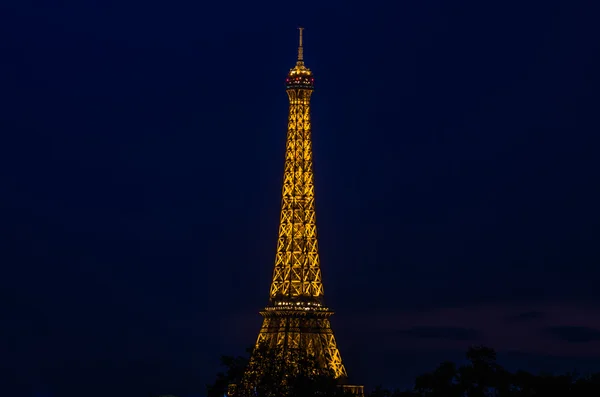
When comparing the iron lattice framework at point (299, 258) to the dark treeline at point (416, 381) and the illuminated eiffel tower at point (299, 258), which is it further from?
the dark treeline at point (416, 381)

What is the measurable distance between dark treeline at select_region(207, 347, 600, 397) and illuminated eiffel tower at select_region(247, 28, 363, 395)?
4962cm

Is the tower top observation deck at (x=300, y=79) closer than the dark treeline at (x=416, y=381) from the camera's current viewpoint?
No

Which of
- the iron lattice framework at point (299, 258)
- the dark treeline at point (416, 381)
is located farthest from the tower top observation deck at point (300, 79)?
the dark treeline at point (416, 381)

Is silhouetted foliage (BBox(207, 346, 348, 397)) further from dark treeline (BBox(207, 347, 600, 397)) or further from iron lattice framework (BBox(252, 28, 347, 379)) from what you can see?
→ iron lattice framework (BBox(252, 28, 347, 379))

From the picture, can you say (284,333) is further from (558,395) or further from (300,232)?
(558,395)

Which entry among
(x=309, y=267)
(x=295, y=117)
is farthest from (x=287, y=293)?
(x=295, y=117)

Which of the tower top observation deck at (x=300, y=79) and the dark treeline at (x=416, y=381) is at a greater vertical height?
the tower top observation deck at (x=300, y=79)

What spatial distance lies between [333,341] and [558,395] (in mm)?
54590

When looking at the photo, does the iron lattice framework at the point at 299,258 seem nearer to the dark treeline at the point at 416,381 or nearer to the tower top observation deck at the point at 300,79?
the tower top observation deck at the point at 300,79

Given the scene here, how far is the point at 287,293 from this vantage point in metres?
164

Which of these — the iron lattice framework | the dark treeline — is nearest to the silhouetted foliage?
the dark treeline

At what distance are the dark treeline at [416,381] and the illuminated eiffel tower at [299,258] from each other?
49616mm

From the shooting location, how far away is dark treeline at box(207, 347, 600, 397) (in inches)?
4107

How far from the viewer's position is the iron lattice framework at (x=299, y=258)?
163 m
